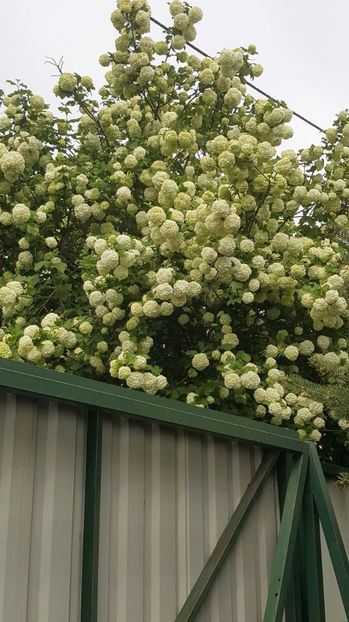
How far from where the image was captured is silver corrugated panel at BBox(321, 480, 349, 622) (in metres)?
3.96

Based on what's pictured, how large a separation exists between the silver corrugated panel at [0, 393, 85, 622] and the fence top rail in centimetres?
9

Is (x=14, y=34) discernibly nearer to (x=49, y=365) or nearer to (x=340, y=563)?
(x=49, y=365)

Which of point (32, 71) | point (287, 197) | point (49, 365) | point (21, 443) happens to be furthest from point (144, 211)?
point (21, 443)

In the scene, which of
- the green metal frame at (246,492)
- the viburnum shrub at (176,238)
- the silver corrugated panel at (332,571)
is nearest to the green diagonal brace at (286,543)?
the green metal frame at (246,492)

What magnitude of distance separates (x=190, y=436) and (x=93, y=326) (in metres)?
1.95

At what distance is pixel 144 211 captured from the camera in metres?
5.41

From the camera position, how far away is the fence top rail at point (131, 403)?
221 cm

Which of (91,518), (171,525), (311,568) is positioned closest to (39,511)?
(91,518)

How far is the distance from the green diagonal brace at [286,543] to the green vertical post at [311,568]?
0.13 m

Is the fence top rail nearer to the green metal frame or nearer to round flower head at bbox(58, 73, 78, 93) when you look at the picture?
the green metal frame

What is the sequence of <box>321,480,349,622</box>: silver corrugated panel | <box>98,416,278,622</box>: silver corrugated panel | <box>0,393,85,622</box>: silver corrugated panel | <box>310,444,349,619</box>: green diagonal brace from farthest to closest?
<box>321,480,349,622</box>: silver corrugated panel
<box>310,444,349,619</box>: green diagonal brace
<box>98,416,278,622</box>: silver corrugated panel
<box>0,393,85,622</box>: silver corrugated panel

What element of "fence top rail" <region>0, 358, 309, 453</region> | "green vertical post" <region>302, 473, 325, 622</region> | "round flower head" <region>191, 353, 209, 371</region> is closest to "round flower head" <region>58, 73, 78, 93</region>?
"round flower head" <region>191, 353, 209, 371</region>

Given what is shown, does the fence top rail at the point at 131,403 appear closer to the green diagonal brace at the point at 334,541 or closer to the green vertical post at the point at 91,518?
the green vertical post at the point at 91,518

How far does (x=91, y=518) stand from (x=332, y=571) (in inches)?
86.3
